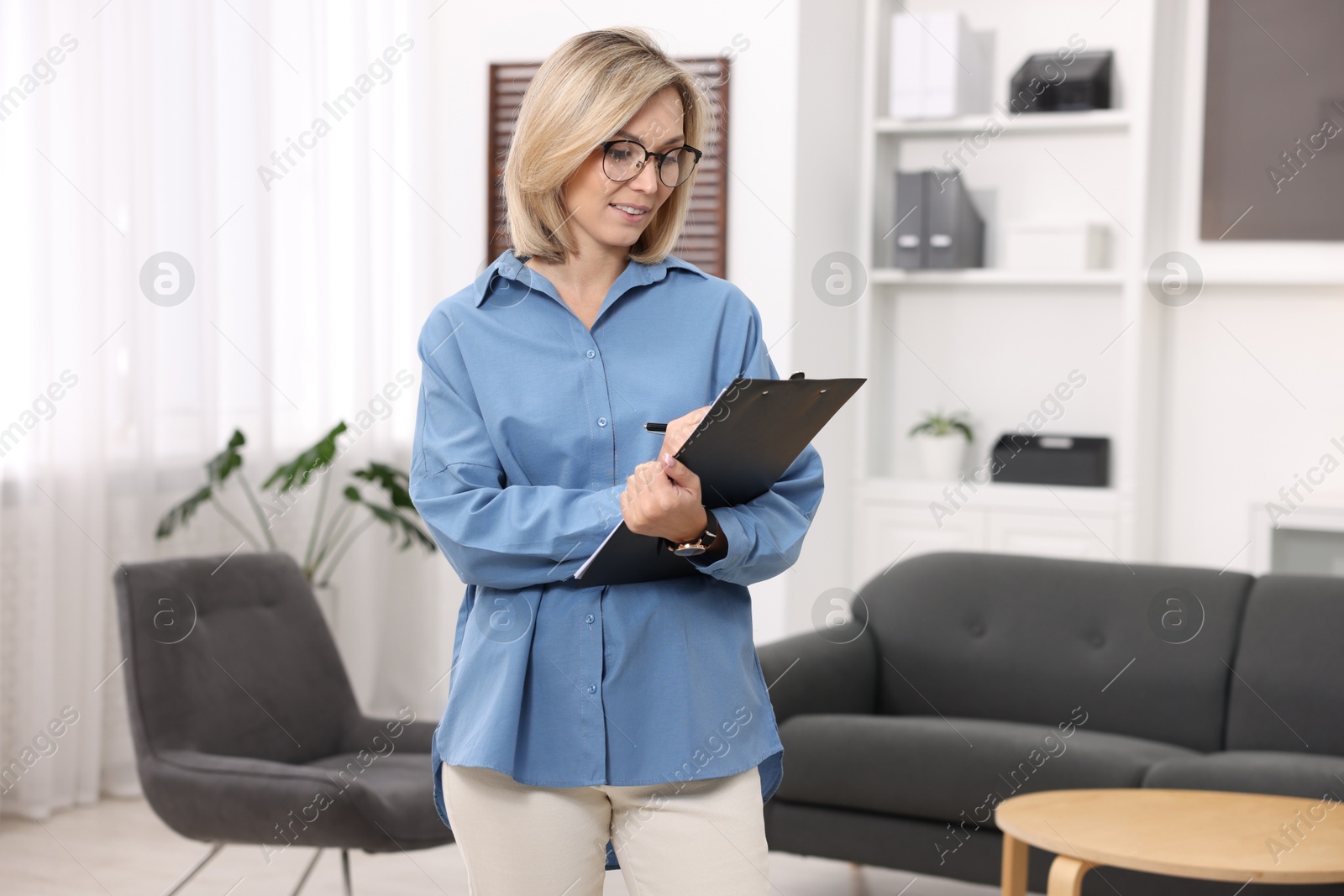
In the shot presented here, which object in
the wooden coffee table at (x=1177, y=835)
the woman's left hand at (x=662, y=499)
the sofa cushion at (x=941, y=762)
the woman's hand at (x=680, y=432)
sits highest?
the woman's hand at (x=680, y=432)

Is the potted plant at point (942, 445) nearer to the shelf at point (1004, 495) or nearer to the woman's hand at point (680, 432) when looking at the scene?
the shelf at point (1004, 495)

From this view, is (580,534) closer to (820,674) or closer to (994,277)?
(820,674)

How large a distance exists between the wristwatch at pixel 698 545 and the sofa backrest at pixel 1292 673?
2.15 metres

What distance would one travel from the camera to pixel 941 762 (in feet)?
9.02

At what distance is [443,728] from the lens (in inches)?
51.8

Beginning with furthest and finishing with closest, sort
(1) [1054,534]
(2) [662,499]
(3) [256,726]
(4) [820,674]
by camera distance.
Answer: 1. (1) [1054,534]
2. (4) [820,674]
3. (3) [256,726]
4. (2) [662,499]

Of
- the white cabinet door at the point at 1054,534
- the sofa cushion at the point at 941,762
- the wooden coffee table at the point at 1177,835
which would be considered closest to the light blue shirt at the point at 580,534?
the wooden coffee table at the point at 1177,835

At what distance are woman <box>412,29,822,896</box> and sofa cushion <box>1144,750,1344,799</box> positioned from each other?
1.61m

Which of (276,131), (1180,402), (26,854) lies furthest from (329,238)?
(1180,402)

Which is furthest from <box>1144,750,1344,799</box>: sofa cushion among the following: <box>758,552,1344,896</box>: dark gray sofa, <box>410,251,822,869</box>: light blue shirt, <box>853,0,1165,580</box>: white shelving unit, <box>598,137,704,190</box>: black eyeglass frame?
<box>598,137,704,190</box>: black eyeglass frame

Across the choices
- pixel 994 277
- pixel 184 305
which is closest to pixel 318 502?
pixel 184 305

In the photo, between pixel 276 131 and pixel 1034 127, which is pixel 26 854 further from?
pixel 1034 127

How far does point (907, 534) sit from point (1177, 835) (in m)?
2.26

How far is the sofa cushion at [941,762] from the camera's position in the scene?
106 inches
